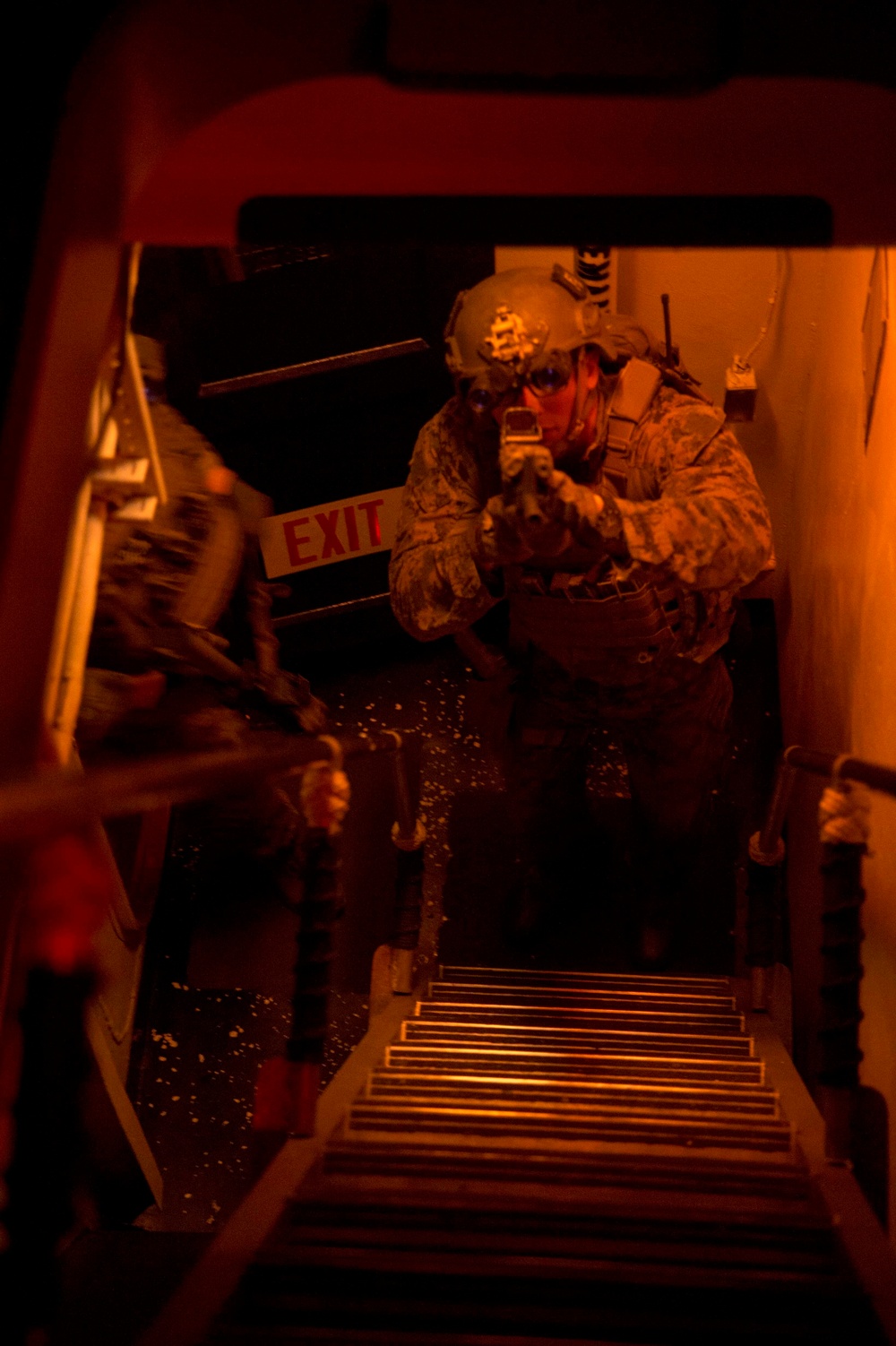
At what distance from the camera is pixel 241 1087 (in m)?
4.02

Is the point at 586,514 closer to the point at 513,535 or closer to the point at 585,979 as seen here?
the point at 513,535

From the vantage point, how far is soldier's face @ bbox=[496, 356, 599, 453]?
331 centimetres

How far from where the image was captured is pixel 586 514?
3.07 meters

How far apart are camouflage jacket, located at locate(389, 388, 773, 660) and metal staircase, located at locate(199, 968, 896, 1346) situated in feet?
3.86

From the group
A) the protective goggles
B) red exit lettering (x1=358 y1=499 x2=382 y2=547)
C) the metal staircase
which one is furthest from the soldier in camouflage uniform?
the metal staircase

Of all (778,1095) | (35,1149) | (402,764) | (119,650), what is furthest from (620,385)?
(35,1149)

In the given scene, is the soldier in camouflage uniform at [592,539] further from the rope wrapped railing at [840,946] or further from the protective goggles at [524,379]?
the rope wrapped railing at [840,946]

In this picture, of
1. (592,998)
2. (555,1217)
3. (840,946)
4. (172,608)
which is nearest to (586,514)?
(172,608)

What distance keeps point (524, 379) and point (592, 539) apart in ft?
1.58

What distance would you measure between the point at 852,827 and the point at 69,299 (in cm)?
152

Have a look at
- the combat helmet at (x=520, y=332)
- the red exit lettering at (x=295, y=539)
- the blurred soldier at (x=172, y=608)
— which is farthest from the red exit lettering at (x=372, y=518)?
the combat helmet at (x=520, y=332)

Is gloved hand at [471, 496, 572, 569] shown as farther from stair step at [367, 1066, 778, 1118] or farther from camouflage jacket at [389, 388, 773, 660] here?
stair step at [367, 1066, 778, 1118]

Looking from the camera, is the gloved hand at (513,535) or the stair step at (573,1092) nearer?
the stair step at (573,1092)

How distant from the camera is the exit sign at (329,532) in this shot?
4547 millimetres
